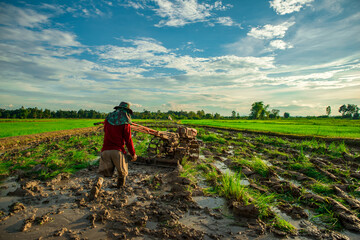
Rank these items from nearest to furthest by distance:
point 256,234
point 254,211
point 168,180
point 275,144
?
point 256,234 → point 254,211 → point 168,180 → point 275,144

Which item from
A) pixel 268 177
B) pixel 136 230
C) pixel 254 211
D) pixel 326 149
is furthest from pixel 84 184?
pixel 326 149

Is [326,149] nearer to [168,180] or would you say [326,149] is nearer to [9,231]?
[168,180]

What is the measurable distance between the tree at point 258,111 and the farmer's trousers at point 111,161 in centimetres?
9010

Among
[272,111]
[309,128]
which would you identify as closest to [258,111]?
[272,111]

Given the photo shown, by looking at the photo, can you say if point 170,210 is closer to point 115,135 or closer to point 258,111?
point 115,135

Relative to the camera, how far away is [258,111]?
85.6m

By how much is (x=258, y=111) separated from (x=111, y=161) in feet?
296

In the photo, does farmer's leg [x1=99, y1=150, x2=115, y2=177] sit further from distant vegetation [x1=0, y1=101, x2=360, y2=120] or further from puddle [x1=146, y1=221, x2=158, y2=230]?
distant vegetation [x1=0, y1=101, x2=360, y2=120]

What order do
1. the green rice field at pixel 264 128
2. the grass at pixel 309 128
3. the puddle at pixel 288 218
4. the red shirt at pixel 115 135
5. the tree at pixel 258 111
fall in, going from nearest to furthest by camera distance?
the puddle at pixel 288 218 → the red shirt at pixel 115 135 → the green rice field at pixel 264 128 → the grass at pixel 309 128 → the tree at pixel 258 111

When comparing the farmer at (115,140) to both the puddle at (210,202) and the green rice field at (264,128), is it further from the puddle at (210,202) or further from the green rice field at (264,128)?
the green rice field at (264,128)

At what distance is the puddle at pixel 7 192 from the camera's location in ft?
11.9

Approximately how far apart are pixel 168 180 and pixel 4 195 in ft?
12.5

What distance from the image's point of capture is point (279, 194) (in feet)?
14.5

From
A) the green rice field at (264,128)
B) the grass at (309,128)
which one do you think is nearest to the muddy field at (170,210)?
the green rice field at (264,128)
